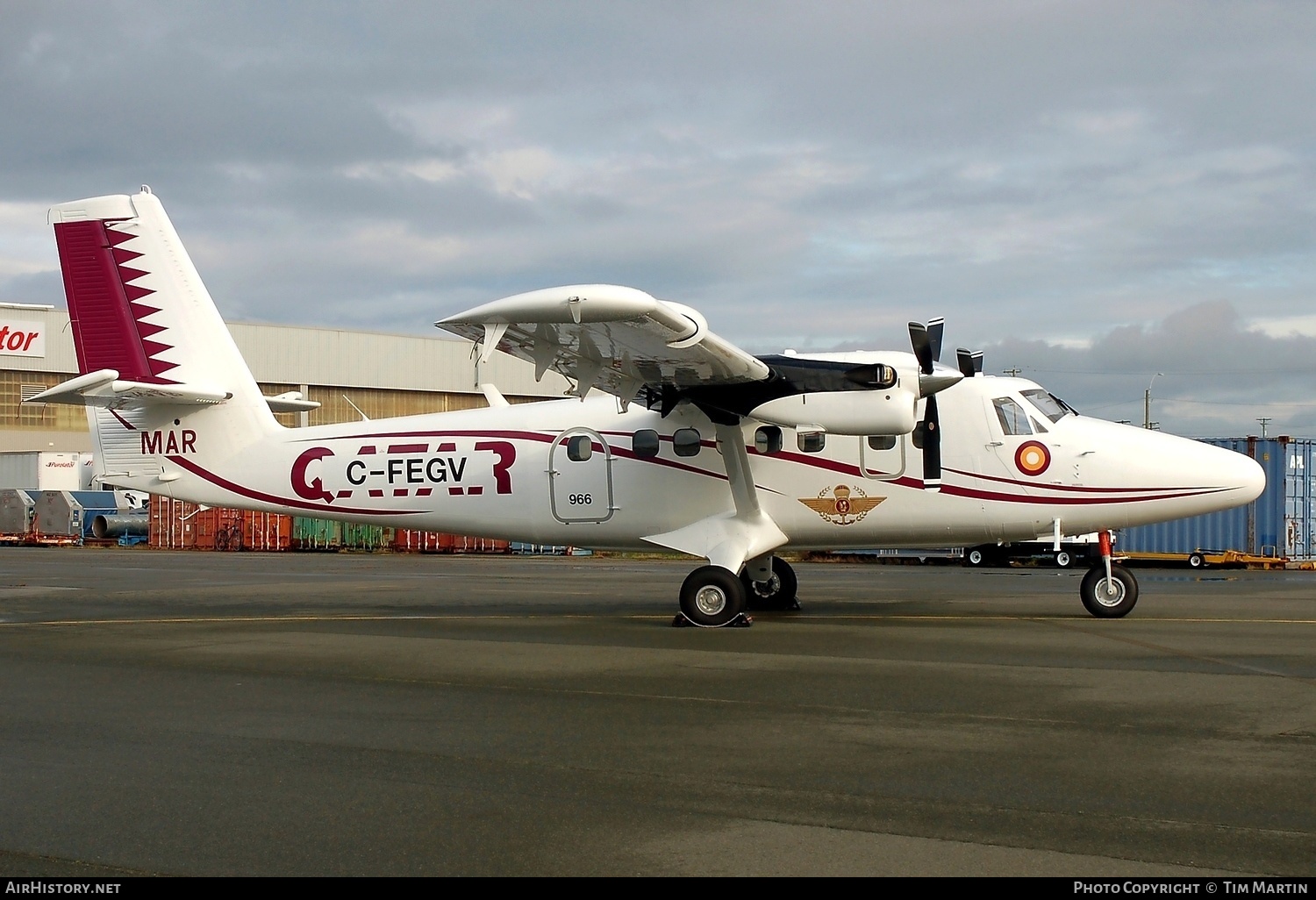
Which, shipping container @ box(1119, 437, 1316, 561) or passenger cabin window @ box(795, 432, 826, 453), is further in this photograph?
shipping container @ box(1119, 437, 1316, 561)

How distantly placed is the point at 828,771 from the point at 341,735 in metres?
3.43

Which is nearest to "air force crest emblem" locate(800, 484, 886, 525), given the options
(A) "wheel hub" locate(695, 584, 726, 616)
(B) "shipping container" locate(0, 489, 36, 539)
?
(A) "wheel hub" locate(695, 584, 726, 616)

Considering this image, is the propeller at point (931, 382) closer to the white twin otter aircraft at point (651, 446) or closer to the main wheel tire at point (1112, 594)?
the white twin otter aircraft at point (651, 446)

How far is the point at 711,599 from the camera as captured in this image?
15.3 metres

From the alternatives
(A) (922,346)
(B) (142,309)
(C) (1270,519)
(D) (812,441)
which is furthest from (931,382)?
(C) (1270,519)

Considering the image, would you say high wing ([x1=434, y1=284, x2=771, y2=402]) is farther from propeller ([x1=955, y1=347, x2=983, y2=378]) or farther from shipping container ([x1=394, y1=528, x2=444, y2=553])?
shipping container ([x1=394, y1=528, x2=444, y2=553])

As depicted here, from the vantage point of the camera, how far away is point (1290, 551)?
3616 cm

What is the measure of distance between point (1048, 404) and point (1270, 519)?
77.9ft

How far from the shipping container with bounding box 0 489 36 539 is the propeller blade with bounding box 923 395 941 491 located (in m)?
52.3

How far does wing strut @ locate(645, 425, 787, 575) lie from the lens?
16.0 meters

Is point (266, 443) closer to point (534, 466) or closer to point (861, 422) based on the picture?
point (534, 466)

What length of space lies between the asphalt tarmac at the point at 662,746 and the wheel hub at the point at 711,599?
1.82 feet

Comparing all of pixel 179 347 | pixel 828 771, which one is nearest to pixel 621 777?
pixel 828 771

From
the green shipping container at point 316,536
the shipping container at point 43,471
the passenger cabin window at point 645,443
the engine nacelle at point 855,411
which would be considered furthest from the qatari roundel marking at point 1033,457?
Result: the shipping container at point 43,471
